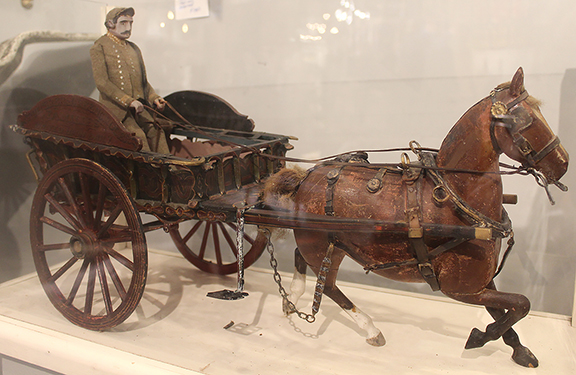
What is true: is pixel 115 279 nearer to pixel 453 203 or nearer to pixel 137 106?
pixel 137 106

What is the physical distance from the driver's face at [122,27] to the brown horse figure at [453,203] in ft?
5.82

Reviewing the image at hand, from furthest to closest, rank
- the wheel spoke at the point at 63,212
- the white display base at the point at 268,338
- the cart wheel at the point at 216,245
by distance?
the cart wheel at the point at 216,245 < the wheel spoke at the point at 63,212 < the white display base at the point at 268,338

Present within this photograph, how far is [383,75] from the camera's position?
3586mm

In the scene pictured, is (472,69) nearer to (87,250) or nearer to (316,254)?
(316,254)

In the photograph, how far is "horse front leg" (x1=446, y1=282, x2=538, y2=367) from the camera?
2488mm

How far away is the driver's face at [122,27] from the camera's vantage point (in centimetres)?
338

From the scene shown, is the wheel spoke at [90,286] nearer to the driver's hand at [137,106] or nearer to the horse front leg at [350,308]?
the driver's hand at [137,106]

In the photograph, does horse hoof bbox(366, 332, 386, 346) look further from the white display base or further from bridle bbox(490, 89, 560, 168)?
bridle bbox(490, 89, 560, 168)

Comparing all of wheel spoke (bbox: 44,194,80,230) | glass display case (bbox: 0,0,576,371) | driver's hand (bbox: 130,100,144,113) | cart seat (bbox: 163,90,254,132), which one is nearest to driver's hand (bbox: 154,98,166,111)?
cart seat (bbox: 163,90,254,132)

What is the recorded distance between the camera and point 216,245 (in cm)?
420

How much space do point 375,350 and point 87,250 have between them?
6.41 ft

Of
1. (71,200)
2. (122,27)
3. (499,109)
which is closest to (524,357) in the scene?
(499,109)

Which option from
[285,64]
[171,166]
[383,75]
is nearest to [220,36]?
[285,64]

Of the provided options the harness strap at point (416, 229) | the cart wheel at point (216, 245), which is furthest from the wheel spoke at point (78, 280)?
the harness strap at point (416, 229)
